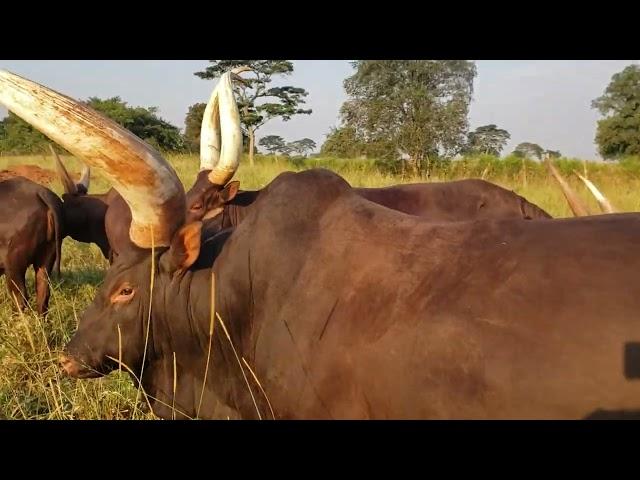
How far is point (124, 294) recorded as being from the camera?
297 centimetres

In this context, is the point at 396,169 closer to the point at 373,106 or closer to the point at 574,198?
the point at 373,106

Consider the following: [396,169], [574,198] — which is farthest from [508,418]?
[396,169]

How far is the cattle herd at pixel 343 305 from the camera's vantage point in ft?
6.04

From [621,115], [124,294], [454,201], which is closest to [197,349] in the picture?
[124,294]

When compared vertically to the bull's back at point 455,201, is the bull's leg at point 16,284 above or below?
below

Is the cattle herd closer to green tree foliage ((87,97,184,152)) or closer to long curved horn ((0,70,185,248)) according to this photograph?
long curved horn ((0,70,185,248))

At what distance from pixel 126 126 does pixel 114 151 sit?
2218 cm

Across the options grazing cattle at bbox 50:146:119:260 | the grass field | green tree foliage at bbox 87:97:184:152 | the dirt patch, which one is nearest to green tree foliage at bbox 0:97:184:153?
green tree foliage at bbox 87:97:184:152

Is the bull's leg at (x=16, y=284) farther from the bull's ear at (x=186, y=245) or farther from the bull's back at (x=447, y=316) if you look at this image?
the bull's back at (x=447, y=316)

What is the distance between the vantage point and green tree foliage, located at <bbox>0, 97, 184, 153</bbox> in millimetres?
23469

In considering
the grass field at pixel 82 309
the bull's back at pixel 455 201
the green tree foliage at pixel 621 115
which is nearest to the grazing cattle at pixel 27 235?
the grass field at pixel 82 309

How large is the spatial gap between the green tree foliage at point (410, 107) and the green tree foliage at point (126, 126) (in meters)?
7.45

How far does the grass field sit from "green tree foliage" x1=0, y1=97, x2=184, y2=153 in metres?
8.62

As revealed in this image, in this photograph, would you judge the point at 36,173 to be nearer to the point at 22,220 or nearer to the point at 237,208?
the point at 22,220
